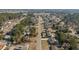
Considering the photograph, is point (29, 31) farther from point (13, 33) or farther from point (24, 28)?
point (13, 33)

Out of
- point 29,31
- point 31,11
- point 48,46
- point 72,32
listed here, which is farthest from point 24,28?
point 72,32
